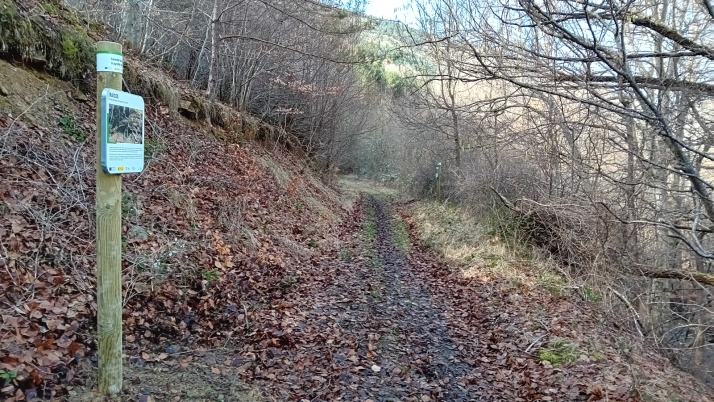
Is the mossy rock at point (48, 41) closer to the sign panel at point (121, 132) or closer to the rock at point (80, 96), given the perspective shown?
the rock at point (80, 96)

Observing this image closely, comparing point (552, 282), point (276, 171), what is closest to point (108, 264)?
point (552, 282)

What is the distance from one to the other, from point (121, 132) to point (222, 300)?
10.1 feet

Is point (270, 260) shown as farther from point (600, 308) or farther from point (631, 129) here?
point (631, 129)

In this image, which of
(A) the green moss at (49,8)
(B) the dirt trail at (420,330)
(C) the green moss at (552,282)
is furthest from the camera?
(C) the green moss at (552,282)

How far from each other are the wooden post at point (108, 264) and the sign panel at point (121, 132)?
9 centimetres

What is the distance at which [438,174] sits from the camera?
19250 mm

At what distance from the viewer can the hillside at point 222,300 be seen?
3.81 meters

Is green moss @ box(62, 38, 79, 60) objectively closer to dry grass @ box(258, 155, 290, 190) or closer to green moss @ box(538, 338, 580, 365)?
dry grass @ box(258, 155, 290, 190)

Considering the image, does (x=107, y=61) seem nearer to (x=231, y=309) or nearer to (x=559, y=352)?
(x=231, y=309)

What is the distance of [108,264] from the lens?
307 centimetres

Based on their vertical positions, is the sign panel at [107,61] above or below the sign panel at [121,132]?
above

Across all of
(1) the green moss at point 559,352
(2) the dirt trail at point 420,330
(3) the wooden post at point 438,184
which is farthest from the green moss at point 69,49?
(3) the wooden post at point 438,184

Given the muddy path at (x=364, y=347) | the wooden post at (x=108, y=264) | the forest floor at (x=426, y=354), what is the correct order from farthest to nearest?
the muddy path at (x=364, y=347) < the forest floor at (x=426, y=354) < the wooden post at (x=108, y=264)

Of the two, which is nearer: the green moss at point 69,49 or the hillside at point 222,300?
the hillside at point 222,300
